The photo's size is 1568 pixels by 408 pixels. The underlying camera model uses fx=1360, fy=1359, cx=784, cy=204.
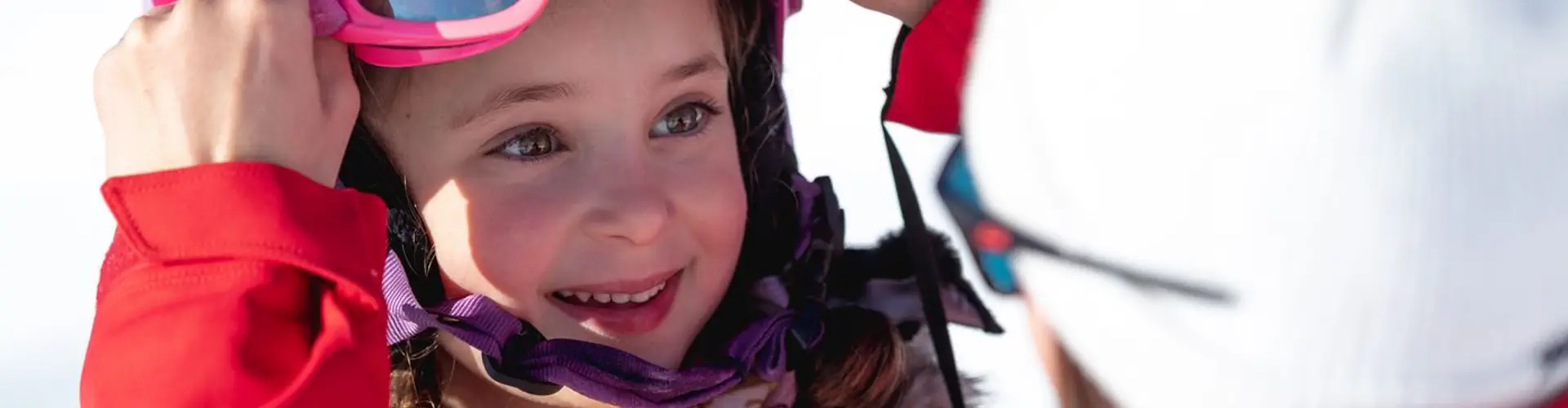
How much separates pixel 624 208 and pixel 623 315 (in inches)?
5.6

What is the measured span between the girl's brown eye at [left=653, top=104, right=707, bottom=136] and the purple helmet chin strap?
0.68ft

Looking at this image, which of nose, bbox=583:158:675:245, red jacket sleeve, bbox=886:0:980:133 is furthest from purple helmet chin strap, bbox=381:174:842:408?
red jacket sleeve, bbox=886:0:980:133

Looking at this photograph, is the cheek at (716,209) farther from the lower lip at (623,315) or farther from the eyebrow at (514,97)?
the eyebrow at (514,97)

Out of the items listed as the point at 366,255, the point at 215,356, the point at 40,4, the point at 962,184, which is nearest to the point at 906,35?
the point at 962,184

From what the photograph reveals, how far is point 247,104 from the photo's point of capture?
3.59 feet

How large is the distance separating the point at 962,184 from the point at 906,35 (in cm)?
37

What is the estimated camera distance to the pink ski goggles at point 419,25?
116 cm

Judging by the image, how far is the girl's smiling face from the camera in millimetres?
1318

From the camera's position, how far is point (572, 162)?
4.49 ft

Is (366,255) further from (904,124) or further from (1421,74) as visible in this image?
(1421,74)

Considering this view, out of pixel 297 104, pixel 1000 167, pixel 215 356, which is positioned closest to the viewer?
pixel 1000 167

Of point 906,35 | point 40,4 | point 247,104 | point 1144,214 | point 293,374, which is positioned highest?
point 40,4

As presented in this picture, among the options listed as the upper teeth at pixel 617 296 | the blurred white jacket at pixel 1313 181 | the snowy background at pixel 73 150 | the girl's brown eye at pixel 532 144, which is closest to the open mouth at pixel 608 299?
the upper teeth at pixel 617 296

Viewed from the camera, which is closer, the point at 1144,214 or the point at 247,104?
the point at 1144,214
